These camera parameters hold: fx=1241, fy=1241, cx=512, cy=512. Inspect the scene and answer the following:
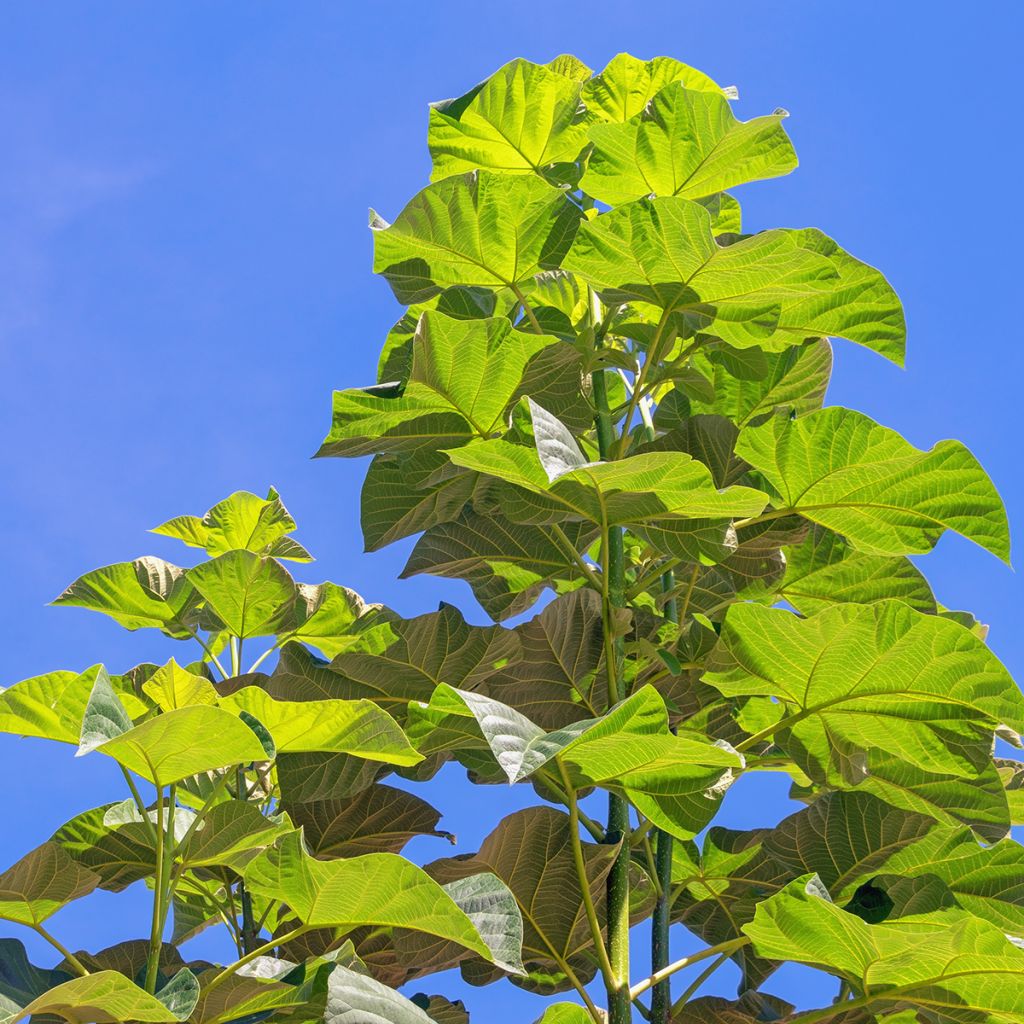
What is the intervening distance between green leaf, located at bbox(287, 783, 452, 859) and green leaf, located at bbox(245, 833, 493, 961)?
0.45m

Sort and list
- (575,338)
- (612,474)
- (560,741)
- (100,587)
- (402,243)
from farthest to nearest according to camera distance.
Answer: (100,587), (575,338), (402,243), (612,474), (560,741)

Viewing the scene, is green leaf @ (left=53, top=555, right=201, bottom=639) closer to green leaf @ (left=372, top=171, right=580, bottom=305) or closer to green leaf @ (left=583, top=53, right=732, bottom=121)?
green leaf @ (left=372, top=171, right=580, bottom=305)

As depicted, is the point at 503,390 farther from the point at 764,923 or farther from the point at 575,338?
the point at 764,923

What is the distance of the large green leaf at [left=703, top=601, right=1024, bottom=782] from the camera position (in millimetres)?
1537

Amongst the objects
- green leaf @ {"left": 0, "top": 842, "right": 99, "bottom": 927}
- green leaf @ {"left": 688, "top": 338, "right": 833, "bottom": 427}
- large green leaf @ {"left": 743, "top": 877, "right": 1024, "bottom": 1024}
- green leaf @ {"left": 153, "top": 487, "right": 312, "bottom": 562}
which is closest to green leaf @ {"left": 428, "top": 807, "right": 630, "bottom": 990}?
large green leaf @ {"left": 743, "top": 877, "right": 1024, "bottom": 1024}

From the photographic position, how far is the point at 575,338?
6.48 ft

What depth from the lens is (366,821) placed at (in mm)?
1882

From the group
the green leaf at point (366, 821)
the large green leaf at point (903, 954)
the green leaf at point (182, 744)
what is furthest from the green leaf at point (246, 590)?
the large green leaf at point (903, 954)

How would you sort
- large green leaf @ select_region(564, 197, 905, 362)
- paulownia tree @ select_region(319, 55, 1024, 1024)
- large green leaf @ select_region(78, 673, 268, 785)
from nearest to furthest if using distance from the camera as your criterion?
large green leaf @ select_region(78, 673, 268, 785) < paulownia tree @ select_region(319, 55, 1024, 1024) < large green leaf @ select_region(564, 197, 905, 362)

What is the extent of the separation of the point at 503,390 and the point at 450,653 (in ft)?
1.27

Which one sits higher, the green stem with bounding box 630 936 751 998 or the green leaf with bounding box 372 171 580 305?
the green leaf with bounding box 372 171 580 305

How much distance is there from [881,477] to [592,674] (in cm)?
49

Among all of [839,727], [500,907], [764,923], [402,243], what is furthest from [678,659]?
[402,243]

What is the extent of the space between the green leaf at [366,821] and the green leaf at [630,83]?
1.19 metres
